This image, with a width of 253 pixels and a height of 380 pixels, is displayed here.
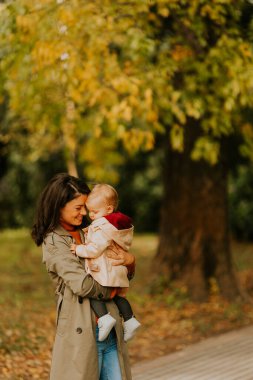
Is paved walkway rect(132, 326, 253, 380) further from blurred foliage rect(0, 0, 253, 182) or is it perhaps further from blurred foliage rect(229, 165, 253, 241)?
blurred foliage rect(229, 165, 253, 241)

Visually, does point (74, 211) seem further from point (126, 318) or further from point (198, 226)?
point (198, 226)

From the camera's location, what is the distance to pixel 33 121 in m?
9.94

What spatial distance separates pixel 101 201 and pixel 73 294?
1.97 feet

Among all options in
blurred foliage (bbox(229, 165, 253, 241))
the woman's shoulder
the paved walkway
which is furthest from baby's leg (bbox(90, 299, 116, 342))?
blurred foliage (bbox(229, 165, 253, 241))

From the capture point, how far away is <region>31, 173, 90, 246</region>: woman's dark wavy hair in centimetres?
397

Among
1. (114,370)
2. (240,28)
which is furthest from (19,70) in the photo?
(114,370)

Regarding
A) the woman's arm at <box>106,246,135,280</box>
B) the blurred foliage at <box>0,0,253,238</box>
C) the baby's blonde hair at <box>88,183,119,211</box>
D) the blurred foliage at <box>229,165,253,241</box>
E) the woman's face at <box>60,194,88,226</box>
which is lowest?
the blurred foliage at <box>229,165,253,241</box>

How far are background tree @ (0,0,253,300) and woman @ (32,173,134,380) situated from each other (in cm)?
275

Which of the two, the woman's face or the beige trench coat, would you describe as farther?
the woman's face

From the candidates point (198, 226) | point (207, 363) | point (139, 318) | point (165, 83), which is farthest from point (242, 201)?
point (207, 363)

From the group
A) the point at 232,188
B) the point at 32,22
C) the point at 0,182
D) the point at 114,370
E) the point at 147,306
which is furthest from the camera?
the point at 0,182

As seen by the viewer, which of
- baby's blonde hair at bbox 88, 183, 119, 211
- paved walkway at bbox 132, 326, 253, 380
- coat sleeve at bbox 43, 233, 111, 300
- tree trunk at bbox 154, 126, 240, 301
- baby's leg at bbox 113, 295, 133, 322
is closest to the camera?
coat sleeve at bbox 43, 233, 111, 300

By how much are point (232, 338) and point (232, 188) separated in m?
11.3

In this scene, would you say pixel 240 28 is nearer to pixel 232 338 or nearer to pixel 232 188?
pixel 232 338
